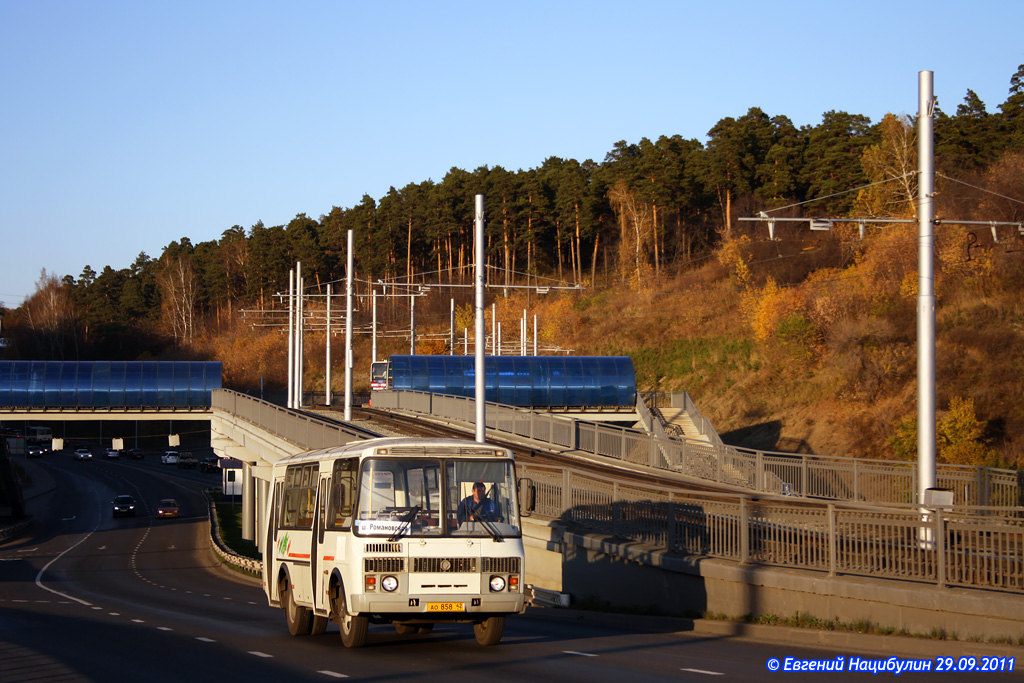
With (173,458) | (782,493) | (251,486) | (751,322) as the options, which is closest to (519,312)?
(751,322)

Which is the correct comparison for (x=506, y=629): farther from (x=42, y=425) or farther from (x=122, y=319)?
(x=122, y=319)

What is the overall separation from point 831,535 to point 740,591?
1742 millimetres

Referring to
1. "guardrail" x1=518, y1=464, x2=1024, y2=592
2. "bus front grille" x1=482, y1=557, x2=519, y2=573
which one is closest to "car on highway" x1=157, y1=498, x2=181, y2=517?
"guardrail" x1=518, y1=464, x2=1024, y2=592

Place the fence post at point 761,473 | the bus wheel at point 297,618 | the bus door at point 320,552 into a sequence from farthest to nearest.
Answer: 1. the fence post at point 761,473
2. the bus wheel at point 297,618
3. the bus door at point 320,552

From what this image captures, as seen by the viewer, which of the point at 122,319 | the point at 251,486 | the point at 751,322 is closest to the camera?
the point at 251,486

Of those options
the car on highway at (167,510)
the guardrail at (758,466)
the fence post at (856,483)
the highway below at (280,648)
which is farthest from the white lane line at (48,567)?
the fence post at (856,483)

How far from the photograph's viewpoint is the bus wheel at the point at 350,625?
41.3 ft

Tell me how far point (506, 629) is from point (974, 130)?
265ft

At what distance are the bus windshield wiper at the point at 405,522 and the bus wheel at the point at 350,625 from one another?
1.04 m

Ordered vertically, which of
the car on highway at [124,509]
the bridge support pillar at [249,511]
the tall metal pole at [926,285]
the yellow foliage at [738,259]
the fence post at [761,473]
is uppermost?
the yellow foliage at [738,259]

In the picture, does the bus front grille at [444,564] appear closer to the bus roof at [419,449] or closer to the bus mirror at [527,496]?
the bus mirror at [527,496]

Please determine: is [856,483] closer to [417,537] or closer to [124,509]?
[417,537]

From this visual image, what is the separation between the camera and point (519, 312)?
10506 centimetres

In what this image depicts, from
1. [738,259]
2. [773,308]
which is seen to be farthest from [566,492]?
[738,259]
